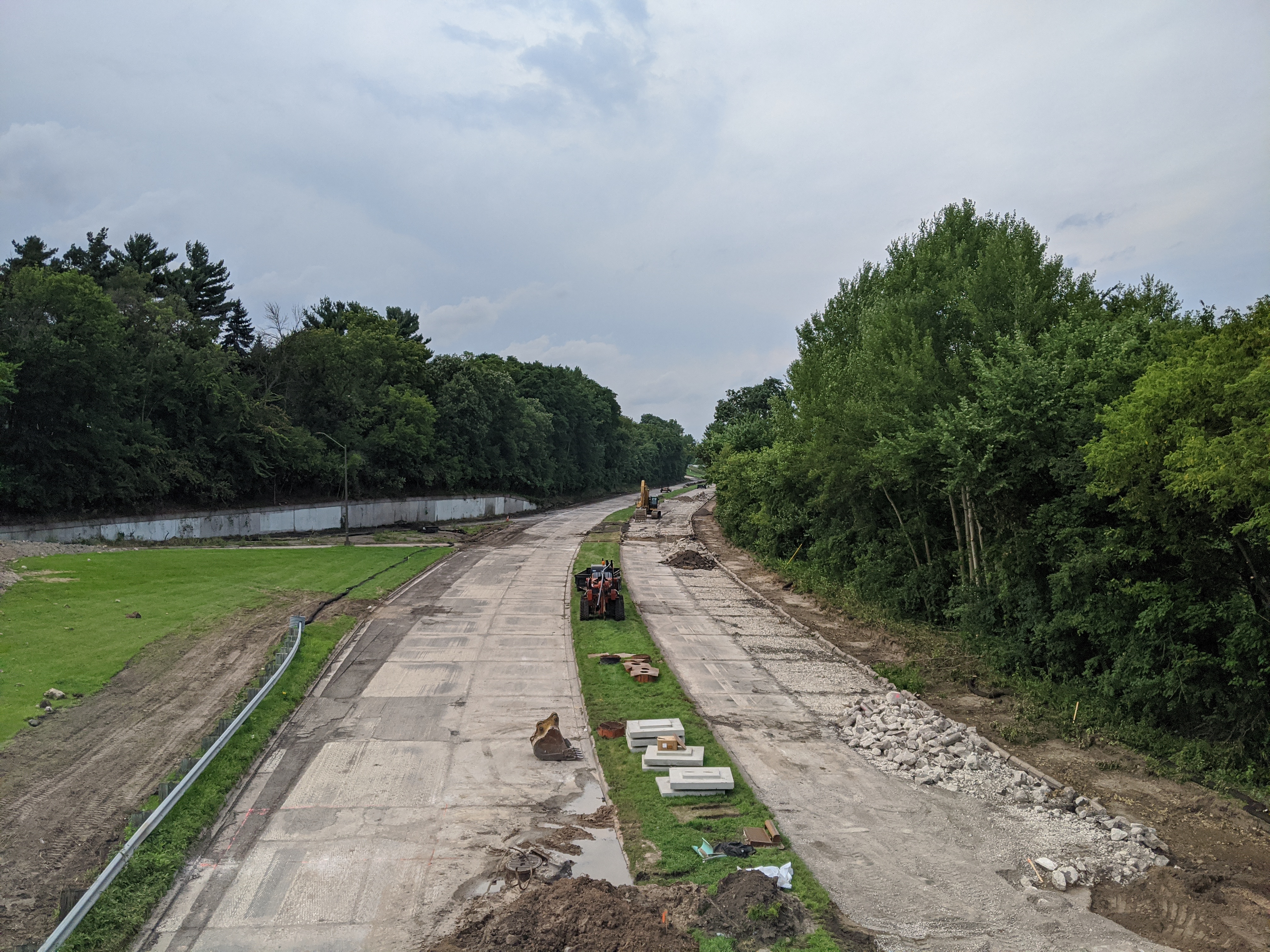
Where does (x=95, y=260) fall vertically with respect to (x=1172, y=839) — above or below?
above

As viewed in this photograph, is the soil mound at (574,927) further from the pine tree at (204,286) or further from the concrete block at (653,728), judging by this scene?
the pine tree at (204,286)

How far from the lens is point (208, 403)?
181 feet

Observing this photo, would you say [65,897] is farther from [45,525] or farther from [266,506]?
[266,506]

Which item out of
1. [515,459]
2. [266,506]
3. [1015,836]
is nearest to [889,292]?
[1015,836]

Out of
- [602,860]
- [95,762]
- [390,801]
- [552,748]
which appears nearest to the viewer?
[602,860]

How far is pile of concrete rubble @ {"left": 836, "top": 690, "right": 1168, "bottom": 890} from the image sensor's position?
9.88 meters

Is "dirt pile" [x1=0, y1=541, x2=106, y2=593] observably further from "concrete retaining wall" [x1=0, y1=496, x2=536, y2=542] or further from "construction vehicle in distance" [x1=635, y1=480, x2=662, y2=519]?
"construction vehicle in distance" [x1=635, y1=480, x2=662, y2=519]

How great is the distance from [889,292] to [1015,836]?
72.0 ft

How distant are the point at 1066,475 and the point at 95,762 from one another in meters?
17.8

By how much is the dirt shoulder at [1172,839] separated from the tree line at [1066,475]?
4.14ft

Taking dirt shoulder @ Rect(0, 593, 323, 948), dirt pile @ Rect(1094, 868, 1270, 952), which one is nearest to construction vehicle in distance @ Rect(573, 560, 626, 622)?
dirt shoulder @ Rect(0, 593, 323, 948)

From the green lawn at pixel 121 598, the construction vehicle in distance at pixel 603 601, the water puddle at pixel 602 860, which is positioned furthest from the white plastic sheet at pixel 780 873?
the construction vehicle in distance at pixel 603 601

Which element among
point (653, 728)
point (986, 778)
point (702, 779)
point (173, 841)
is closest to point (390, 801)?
point (173, 841)

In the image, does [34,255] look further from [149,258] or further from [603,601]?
[603,601]
